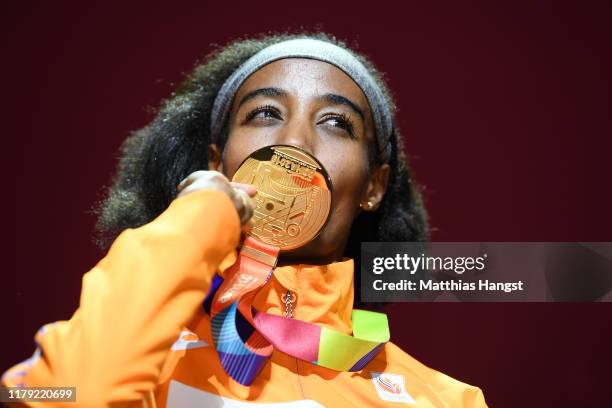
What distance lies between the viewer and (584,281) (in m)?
1.93

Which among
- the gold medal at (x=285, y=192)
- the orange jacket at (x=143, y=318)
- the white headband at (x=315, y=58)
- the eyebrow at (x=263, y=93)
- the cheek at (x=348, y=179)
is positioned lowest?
the orange jacket at (x=143, y=318)

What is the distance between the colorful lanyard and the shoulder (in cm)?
10

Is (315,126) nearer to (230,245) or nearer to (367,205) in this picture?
(367,205)

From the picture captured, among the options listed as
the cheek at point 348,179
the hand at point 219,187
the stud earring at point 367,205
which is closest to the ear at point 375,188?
the stud earring at point 367,205

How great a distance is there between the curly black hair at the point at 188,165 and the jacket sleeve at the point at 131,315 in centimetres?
73

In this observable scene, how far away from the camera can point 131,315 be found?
3.00 ft

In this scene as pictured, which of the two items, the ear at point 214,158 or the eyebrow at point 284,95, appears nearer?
the eyebrow at point 284,95

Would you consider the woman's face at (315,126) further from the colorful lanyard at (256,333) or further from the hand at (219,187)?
the hand at (219,187)

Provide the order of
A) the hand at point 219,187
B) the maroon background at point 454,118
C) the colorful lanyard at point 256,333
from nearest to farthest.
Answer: the hand at point 219,187 < the colorful lanyard at point 256,333 < the maroon background at point 454,118

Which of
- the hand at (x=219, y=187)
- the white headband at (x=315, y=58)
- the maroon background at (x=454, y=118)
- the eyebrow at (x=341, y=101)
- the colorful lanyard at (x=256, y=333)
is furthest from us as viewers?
the maroon background at (x=454, y=118)

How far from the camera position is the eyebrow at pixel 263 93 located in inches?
60.2

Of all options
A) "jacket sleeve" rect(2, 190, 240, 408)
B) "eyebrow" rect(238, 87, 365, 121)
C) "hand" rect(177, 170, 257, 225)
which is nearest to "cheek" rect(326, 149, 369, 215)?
"eyebrow" rect(238, 87, 365, 121)

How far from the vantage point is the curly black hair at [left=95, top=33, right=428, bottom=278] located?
1.79 metres

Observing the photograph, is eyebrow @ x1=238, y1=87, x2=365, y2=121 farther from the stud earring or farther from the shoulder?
the shoulder
